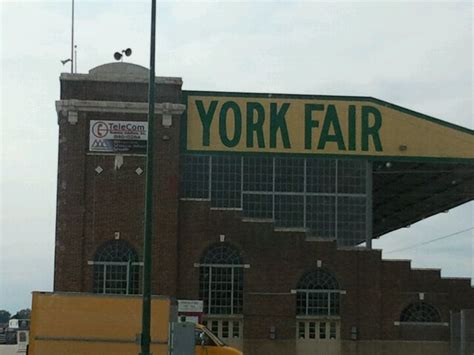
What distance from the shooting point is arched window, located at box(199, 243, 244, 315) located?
40.6 meters

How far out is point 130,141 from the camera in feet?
132

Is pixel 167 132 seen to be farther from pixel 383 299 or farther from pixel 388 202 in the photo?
pixel 388 202

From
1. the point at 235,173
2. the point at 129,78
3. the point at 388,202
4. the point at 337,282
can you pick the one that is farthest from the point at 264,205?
the point at 388,202

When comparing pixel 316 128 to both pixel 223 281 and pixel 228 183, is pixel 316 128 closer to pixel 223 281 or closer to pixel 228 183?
pixel 228 183

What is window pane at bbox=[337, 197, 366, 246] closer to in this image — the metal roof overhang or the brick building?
the brick building

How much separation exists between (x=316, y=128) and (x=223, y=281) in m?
7.26

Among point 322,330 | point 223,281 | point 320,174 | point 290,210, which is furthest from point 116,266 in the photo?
point 320,174

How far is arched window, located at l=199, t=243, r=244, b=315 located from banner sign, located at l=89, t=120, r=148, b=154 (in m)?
5.04

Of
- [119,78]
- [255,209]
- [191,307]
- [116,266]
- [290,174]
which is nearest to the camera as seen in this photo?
[191,307]

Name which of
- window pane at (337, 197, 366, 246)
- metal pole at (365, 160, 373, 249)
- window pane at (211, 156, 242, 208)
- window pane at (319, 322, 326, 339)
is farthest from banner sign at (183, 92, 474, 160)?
window pane at (319, 322, 326, 339)

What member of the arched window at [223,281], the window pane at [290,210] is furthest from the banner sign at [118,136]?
the window pane at [290,210]

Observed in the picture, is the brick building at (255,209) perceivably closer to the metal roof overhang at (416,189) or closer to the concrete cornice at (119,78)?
the concrete cornice at (119,78)

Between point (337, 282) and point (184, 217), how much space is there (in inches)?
259

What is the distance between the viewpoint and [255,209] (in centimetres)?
4231
